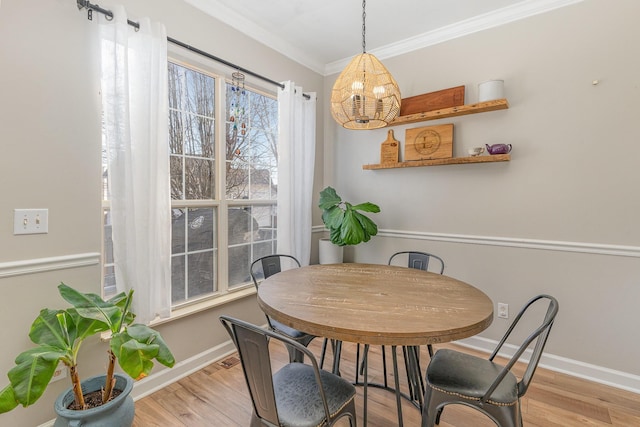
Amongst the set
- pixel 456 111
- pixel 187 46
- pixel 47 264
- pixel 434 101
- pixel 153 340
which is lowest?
pixel 153 340

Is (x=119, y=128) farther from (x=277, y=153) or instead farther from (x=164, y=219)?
(x=277, y=153)

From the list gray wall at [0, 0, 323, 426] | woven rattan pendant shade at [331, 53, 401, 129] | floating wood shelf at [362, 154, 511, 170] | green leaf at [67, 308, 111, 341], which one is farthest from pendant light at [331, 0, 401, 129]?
green leaf at [67, 308, 111, 341]

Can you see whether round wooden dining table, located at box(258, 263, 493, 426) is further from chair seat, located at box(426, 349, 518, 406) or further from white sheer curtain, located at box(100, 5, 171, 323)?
white sheer curtain, located at box(100, 5, 171, 323)

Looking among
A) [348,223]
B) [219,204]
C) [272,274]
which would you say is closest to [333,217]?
[348,223]

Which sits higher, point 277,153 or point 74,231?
point 277,153

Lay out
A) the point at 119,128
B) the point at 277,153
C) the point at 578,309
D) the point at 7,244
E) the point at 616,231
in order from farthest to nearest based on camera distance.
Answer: the point at 277,153
the point at 578,309
the point at 616,231
the point at 119,128
the point at 7,244

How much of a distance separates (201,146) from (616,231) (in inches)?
117

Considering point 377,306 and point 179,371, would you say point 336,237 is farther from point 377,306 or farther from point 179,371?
point 179,371

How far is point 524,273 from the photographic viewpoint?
2432 millimetres

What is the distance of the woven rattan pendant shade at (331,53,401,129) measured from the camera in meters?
1.71

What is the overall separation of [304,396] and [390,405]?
2.95ft

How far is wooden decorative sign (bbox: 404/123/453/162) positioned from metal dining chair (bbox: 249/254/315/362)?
1.45m

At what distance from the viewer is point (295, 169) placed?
2.93 m

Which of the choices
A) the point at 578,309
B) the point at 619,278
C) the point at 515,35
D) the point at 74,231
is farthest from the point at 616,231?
the point at 74,231
